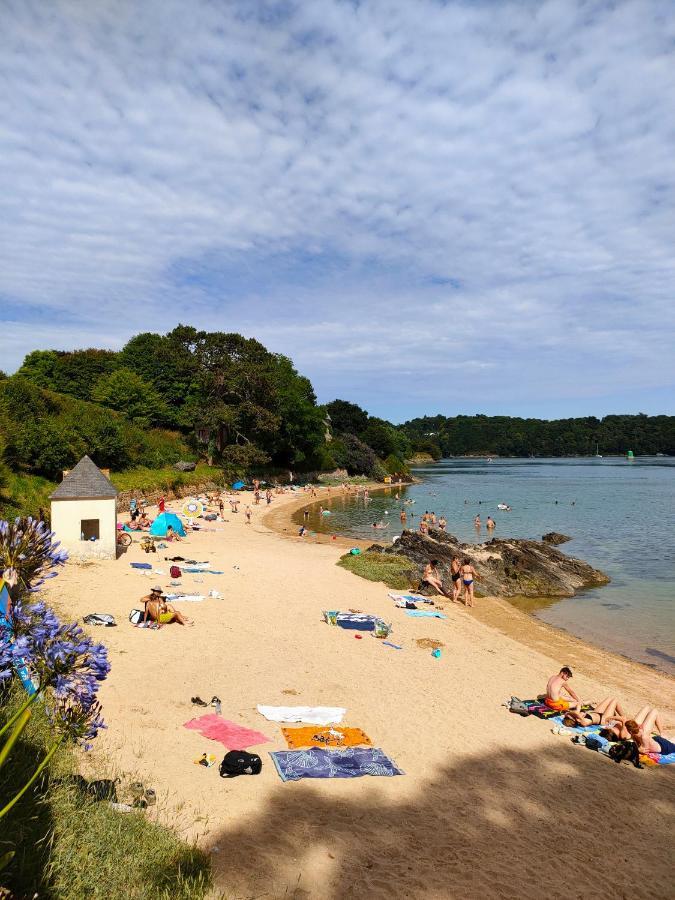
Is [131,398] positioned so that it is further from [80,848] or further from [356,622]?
[80,848]

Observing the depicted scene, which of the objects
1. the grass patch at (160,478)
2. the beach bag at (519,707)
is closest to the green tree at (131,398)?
the grass patch at (160,478)

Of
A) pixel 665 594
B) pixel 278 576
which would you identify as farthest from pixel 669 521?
pixel 278 576

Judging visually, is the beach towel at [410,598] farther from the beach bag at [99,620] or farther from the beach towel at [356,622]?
the beach bag at [99,620]

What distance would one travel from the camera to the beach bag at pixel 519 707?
1050 cm

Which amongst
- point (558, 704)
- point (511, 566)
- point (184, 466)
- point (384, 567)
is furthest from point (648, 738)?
point (184, 466)

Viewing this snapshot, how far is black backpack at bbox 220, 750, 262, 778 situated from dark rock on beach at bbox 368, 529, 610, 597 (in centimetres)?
1460

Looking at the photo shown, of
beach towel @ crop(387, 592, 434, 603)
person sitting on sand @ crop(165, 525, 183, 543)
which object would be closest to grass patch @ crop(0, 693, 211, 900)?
beach towel @ crop(387, 592, 434, 603)

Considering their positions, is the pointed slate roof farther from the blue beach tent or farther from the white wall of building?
the blue beach tent

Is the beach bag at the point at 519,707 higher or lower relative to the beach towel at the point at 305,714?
lower

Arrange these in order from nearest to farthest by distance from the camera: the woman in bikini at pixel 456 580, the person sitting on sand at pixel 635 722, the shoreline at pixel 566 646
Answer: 1. the person sitting on sand at pixel 635 722
2. the shoreline at pixel 566 646
3. the woman in bikini at pixel 456 580

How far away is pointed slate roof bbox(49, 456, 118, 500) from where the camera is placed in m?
18.6

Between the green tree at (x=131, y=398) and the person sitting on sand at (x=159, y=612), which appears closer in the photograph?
the person sitting on sand at (x=159, y=612)

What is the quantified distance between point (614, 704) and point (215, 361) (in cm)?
4896

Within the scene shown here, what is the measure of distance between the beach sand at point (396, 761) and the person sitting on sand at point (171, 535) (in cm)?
1016
